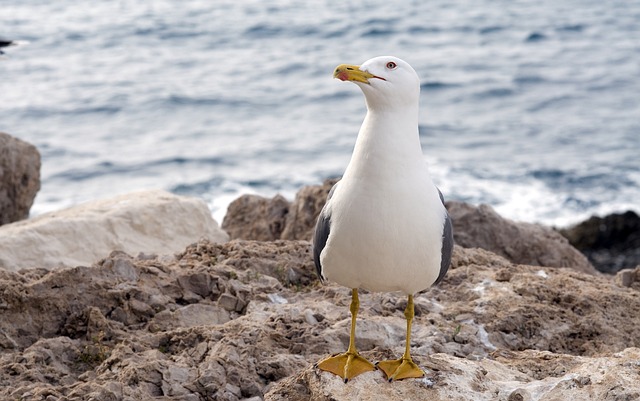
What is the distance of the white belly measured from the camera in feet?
14.4

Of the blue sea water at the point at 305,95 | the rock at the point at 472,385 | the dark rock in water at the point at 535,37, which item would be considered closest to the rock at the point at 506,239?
the rock at the point at 472,385

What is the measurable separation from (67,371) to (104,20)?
23.2 metres

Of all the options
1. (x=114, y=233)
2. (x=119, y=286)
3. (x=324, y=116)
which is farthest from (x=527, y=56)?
(x=119, y=286)

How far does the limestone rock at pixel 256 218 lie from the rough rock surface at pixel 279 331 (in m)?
2.19

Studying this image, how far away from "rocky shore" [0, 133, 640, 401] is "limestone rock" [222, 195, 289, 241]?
1.96 m

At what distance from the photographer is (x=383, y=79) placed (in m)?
4.39

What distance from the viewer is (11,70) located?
73.9 feet

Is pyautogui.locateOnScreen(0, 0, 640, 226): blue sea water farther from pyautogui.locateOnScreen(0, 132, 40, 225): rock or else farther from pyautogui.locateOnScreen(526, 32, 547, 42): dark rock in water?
pyautogui.locateOnScreen(0, 132, 40, 225): rock

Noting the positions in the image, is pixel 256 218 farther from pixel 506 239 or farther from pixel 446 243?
pixel 446 243

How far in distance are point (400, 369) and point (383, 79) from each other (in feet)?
4.42

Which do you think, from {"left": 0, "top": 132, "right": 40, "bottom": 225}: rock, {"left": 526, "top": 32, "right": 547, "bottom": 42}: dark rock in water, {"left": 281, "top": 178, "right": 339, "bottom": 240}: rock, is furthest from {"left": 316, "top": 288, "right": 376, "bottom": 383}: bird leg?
{"left": 526, "top": 32, "right": 547, "bottom": 42}: dark rock in water

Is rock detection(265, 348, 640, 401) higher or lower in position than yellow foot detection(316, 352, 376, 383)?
lower

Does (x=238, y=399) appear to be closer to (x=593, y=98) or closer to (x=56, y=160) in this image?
(x=56, y=160)

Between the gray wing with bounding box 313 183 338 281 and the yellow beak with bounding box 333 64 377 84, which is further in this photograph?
the gray wing with bounding box 313 183 338 281
